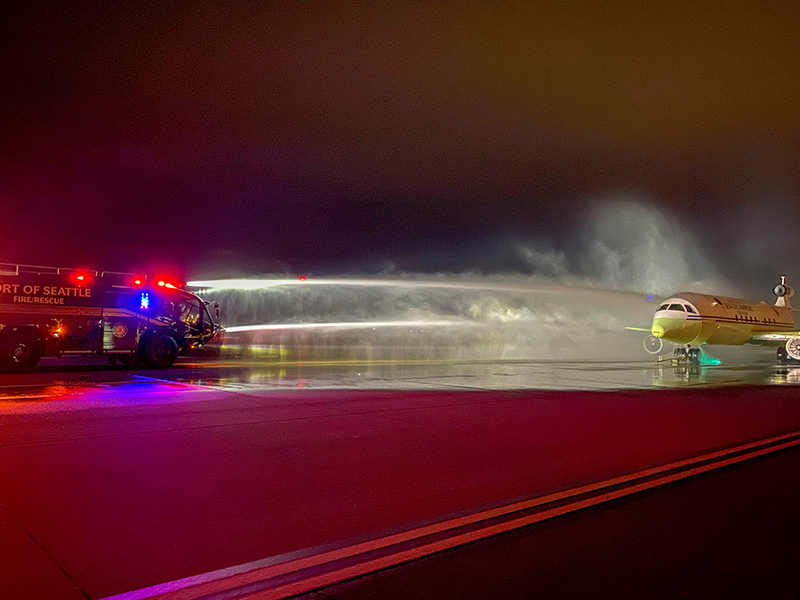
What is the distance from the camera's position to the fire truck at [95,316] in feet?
64.1

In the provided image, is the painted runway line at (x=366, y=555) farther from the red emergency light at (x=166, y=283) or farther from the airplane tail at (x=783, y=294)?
the airplane tail at (x=783, y=294)

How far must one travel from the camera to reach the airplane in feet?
103

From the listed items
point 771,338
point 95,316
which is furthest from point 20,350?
point 771,338

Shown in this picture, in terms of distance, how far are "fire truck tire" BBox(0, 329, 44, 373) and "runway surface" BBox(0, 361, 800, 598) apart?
3.26 metres

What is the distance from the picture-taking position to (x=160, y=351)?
888 inches

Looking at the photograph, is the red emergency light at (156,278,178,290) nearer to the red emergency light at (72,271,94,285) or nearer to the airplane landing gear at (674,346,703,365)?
the red emergency light at (72,271,94,285)

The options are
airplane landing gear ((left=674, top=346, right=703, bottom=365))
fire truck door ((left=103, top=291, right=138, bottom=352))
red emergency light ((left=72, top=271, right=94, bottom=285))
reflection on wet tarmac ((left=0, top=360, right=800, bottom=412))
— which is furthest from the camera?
airplane landing gear ((left=674, top=346, right=703, bottom=365))

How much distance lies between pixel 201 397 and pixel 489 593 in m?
10.9

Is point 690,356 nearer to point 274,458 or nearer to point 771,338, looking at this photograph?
point 771,338

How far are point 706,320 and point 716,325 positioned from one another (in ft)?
3.72

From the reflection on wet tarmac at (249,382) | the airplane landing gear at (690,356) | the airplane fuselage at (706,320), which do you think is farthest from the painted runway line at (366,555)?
the airplane landing gear at (690,356)

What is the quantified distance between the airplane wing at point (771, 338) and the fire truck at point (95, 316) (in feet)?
98.1

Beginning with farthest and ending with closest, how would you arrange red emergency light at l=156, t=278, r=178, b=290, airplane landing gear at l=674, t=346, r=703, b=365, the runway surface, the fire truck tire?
1. airplane landing gear at l=674, t=346, r=703, b=365
2. red emergency light at l=156, t=278, r=178, b=290
3. the fire truck tire
4. the runway surface

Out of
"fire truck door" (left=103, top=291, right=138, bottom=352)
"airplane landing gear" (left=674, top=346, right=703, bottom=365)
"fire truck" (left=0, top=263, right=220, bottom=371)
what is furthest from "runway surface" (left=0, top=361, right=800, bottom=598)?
"airplane landing gear" (left=674, top=346, right=703, bottom=365)
